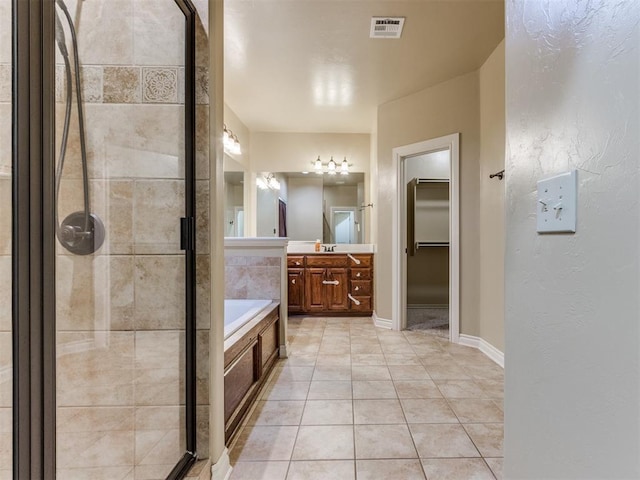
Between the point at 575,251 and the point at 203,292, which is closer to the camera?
the point at 575,251

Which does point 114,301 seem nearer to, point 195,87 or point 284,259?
point 195,87

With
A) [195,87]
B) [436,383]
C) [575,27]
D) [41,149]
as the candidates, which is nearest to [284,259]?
[436,383]

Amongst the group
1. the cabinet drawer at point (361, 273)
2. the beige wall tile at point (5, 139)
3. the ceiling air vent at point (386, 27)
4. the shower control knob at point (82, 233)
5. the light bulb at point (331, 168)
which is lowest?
the cabinet drawer at point (361, 273)

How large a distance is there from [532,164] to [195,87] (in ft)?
3.80

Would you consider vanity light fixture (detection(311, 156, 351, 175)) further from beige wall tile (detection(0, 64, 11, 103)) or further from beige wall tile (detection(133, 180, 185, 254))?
beige wall tile (detection(0, 64, 11, 103))

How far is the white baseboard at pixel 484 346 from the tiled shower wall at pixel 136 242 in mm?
2277

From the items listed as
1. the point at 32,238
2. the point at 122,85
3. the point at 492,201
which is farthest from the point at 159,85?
the point at 492,201

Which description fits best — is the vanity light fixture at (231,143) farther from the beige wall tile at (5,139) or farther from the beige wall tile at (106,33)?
the beige wall tile at (5,139)

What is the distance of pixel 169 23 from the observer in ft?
3.85

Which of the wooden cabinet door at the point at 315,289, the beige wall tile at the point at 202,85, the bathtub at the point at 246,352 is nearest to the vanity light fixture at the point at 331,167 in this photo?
the wooden cabinet door at the point at 315,289

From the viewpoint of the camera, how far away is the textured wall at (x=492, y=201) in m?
2.50

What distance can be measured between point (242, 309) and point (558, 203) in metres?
2.18

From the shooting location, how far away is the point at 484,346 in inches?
109

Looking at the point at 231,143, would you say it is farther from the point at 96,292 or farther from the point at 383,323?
the point at 96,292
